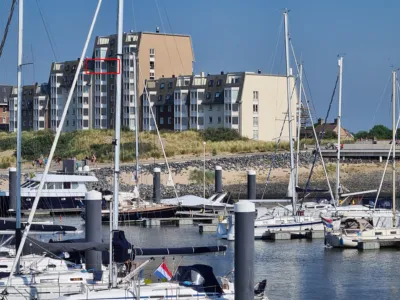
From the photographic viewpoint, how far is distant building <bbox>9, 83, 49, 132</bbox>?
116 metres

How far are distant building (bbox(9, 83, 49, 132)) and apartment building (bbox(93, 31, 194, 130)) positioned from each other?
8.91 meters

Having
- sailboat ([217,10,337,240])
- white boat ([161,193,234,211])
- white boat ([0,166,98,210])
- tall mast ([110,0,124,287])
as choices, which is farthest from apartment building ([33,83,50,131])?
tall mast ([110,0,124,287])

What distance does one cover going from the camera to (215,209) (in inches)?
2042

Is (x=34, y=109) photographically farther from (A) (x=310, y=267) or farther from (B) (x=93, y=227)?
(B) (x=93, y=227)

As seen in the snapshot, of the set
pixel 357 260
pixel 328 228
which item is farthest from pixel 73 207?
pixel 357 260

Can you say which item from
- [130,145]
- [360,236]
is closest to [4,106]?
[130,145]

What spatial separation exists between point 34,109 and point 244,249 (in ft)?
328

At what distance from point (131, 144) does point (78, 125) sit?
102 ft

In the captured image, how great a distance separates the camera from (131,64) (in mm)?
107125

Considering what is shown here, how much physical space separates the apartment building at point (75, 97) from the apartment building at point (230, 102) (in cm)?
894

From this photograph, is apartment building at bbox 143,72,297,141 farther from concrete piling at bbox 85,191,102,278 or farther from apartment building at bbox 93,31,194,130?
concrete piling at bbox 85,191,102,278

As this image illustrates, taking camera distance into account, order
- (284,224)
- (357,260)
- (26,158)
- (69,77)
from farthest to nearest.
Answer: (69,77)
(26,158)
(284,224)
(357,260)

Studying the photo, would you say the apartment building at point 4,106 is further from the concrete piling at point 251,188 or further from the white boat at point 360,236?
the white boat at point 360,236

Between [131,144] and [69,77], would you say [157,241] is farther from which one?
[69,77]
